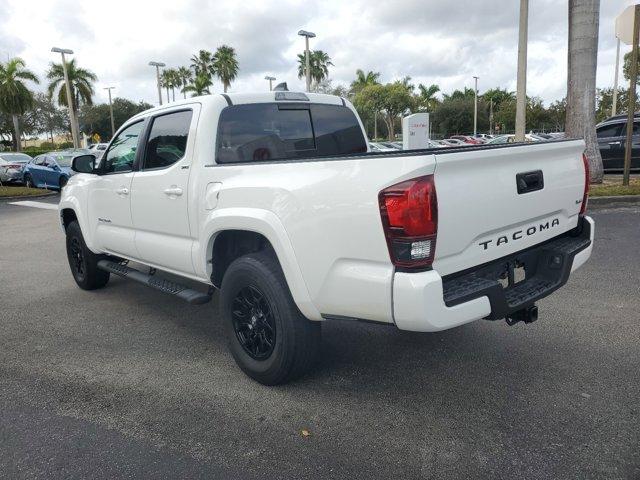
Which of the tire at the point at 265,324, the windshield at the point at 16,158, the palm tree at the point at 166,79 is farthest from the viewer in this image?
the palm tree at the point at 166,79

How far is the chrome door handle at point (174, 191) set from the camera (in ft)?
12.7

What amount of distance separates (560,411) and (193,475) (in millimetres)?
2023

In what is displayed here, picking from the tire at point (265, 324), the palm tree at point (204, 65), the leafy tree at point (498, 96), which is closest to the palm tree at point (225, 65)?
the palm tree at point (204, 65)

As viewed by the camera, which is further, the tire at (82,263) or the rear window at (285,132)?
the tire at (82,263)

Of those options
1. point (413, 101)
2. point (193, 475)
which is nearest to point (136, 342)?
point (193, 475)

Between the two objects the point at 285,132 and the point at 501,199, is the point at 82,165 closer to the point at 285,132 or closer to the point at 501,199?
the point at 285,132

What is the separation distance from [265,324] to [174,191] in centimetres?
128

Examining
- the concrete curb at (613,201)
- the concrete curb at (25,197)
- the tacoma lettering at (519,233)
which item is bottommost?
the concrete curb at (613,201)

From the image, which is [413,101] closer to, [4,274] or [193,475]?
[4,274]

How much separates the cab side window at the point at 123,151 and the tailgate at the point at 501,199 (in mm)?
3056

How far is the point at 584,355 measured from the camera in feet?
12.1

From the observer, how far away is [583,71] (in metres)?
11.1

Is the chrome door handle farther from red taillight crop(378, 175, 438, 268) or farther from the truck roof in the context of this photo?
red taillight crop(378, 175, 438, 268)

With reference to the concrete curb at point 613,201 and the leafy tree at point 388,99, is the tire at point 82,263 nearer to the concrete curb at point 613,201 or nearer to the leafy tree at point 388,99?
the concrete curb at point 613,201
